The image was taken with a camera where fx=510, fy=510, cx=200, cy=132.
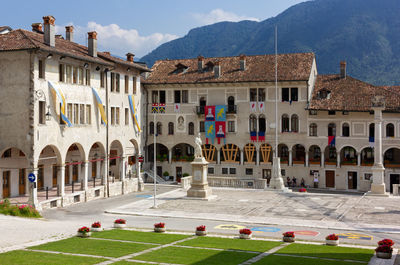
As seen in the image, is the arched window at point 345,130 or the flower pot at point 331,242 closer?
the flower pot at point 331,242

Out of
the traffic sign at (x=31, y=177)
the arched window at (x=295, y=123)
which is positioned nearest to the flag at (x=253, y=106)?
the arched window at (x=295, y=123)

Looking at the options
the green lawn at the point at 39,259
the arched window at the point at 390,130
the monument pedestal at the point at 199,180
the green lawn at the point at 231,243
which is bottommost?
the green lawn at the point at 231,243

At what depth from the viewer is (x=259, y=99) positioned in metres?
65.1

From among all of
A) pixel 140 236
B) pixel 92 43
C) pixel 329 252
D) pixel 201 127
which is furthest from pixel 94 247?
pixel 201 127

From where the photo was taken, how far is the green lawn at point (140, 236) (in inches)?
1045

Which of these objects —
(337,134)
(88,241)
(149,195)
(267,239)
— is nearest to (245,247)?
(267,239)

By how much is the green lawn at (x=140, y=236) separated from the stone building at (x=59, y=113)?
38.4 ft

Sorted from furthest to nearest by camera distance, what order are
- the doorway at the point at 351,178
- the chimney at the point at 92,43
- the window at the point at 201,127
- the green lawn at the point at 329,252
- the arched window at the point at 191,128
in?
the arched window at the point at 191,128
the window at the point at 201,127
the doorway at the point at 351,178
the chimney at the point at 92,43
the green lawn at the point at 329,252

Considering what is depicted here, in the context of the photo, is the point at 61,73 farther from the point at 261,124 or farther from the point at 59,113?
the point at 261,124

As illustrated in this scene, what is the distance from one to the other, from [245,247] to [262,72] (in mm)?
42775

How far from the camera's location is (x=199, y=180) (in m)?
45.8

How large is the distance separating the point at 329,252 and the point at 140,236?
10.2 metres

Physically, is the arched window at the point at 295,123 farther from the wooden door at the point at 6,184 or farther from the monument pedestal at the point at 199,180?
the wooden door at the point at 6,184

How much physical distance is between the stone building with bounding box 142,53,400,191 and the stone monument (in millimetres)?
20575
